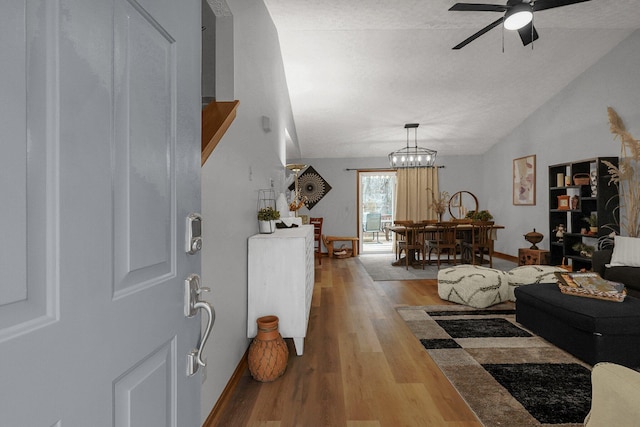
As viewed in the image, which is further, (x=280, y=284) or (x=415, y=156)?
(x=415, y=156)

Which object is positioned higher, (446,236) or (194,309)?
(194,309)

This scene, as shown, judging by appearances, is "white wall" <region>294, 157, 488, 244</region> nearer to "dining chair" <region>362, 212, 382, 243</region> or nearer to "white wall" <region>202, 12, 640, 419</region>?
"white wall" <region>202, 12, 640, 419</region>

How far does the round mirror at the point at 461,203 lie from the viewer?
325 inches

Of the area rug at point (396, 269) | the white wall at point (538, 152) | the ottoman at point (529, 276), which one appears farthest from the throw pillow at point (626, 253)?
the area rug at point (396, 269)

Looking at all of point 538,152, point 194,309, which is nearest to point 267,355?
point 194,309

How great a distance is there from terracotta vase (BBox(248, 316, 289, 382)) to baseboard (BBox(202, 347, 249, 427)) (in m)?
0.10

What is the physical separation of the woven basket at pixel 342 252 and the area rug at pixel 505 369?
14.0 ft

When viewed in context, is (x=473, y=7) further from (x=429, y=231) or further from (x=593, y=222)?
(x=429, y=231)

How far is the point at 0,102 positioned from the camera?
38 cm

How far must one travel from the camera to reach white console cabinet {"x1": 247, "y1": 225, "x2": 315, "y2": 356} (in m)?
2.51

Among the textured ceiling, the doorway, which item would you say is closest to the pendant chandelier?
the textured ceiling

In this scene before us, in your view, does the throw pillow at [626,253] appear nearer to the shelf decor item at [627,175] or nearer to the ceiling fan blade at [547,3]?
the shelf decor item at [627,175]

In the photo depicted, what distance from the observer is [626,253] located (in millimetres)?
3438

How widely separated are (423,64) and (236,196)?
12.4ft
